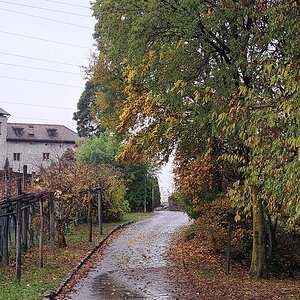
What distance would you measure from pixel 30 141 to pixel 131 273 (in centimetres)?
4048

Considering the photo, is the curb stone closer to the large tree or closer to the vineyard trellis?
the vineyard trellis

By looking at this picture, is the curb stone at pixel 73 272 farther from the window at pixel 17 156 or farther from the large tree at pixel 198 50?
the window at pixel 17 156

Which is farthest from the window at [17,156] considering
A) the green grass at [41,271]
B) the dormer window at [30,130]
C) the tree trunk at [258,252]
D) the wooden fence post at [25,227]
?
the tree trunk at [258,252]

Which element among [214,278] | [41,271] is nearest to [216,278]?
[214,278]

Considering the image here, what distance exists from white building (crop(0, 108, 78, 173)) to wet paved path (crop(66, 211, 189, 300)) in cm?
2956

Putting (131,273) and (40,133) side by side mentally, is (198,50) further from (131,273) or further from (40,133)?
(40,133)

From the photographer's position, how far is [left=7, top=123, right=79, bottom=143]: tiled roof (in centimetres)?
5259

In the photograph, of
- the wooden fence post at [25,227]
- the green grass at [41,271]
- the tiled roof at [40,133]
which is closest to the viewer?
the green grass at [41,271]

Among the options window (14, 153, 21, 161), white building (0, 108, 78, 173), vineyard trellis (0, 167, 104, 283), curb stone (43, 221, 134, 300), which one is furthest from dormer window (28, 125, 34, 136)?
vineyard trellis (0, 167, 104, 283)

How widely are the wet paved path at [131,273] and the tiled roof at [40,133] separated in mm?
30752

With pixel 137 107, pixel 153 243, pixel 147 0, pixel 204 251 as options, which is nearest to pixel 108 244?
pixel 153 243

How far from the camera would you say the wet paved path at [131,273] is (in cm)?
1134

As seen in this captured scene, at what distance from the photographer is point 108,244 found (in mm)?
20953

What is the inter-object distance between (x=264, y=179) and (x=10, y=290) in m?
6.44
